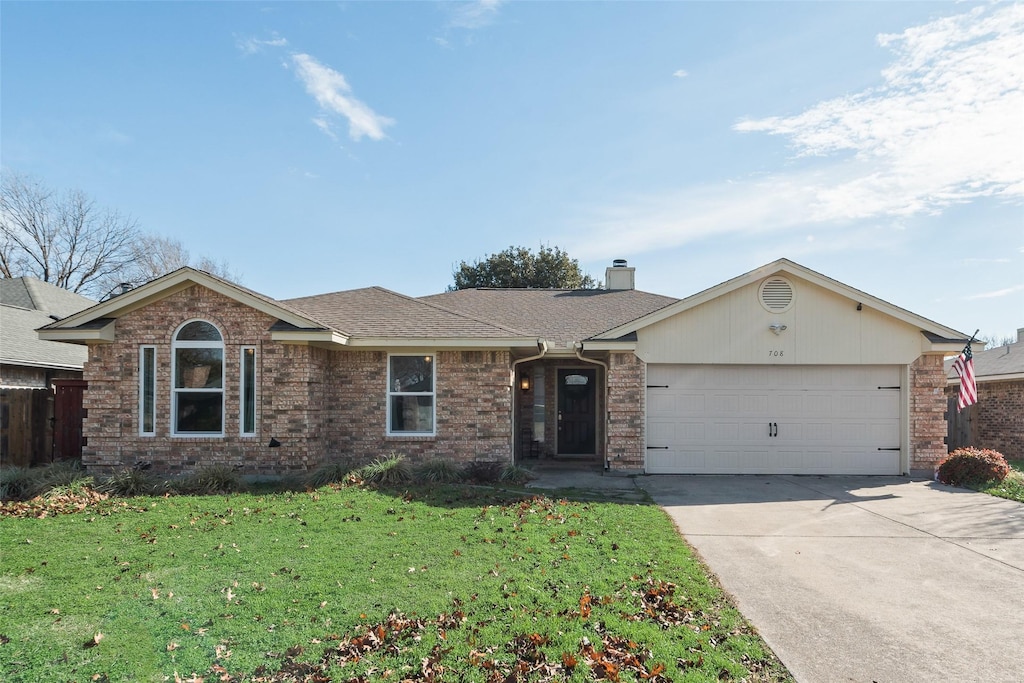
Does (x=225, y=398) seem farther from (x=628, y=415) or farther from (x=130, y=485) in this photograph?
(x=628, y=415)

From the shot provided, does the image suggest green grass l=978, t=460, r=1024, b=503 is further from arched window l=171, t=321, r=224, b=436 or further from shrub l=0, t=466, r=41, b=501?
shrub l=0, t=466, r=41, b=501

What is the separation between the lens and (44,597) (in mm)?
5109

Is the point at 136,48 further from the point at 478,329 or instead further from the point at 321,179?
the point at 478,329

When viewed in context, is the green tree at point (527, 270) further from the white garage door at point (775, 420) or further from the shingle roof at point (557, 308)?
the white garage door at point (775, 420)

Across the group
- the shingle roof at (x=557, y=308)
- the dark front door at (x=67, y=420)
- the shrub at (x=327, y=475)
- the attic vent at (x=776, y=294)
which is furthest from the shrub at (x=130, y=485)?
the attic vent at (x=776, y=294)

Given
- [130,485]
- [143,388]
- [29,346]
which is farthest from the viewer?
[29,346]

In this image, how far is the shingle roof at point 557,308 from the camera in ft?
48.5

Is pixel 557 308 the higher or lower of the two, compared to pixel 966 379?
higher

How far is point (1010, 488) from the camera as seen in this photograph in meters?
10.6

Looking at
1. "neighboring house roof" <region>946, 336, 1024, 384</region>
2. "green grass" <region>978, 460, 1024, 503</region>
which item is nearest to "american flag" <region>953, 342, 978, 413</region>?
"green grass" <region>978, 460, 1024, 503</region>

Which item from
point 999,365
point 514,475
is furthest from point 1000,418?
point 514,475

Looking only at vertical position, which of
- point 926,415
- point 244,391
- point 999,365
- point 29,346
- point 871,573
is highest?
point 29,346

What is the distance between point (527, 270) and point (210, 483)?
22095mm

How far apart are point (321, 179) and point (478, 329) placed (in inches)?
233
